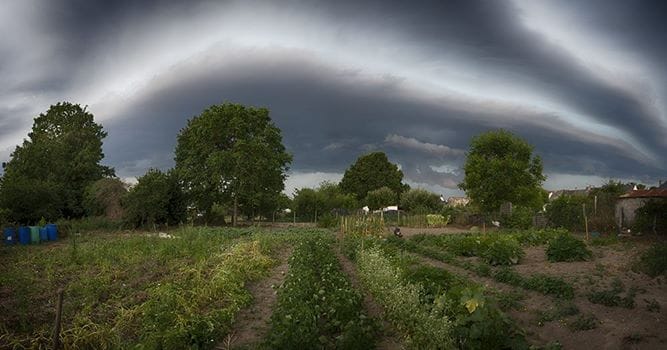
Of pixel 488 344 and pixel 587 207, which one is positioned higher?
pixel 587 207

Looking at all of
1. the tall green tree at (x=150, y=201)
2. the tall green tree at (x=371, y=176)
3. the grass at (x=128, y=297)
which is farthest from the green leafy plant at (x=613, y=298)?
the tall green tree at (x=371, y=176)

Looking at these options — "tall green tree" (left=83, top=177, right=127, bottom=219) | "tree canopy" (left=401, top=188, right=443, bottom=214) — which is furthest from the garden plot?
"tree canopy" (left=401, top=188, right=443, bottom=214)

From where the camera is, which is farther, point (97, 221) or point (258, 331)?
point (97, 221)

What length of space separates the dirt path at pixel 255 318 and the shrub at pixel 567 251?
7.91m

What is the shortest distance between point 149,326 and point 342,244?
540 inches

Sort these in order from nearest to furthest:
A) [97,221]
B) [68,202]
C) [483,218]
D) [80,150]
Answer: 1. [97,221]
2. [483,218]
3. [68,202]
4. [80,150]

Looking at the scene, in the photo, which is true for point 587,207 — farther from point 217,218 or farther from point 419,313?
point 217,218

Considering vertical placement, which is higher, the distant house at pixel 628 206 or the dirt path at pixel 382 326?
the distant house at pixel 628 206

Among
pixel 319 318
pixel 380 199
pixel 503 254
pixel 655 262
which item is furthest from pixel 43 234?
pixel 380 199

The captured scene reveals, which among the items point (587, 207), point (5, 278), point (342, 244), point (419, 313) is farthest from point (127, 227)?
point (419, 313)

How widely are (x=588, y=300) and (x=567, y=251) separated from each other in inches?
205

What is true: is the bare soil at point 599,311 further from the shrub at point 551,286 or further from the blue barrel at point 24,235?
the blue barrel at point 24,235

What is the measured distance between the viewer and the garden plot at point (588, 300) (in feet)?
24.4

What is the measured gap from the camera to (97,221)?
33.8m
